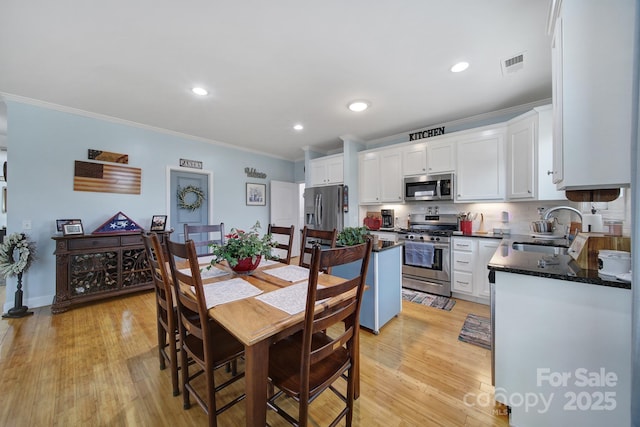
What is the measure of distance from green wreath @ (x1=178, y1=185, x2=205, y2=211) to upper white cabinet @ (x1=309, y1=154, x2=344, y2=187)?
7.17 ft

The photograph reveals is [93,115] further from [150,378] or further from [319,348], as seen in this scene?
[319,348]

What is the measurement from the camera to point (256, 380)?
99 cm

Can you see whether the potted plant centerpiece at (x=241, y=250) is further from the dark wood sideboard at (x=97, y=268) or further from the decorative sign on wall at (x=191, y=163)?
the decorative sign on wall at (x=191, y=163)

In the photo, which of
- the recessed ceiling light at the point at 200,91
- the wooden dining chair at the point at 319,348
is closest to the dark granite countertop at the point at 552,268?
the wooden dining chair at the point at 319,348

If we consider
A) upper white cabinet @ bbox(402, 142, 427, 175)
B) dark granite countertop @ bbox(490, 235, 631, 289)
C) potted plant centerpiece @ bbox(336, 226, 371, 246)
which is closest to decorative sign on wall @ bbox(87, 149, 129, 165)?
potted plant centerpiece @ bbox(336, 226, 371, 246)

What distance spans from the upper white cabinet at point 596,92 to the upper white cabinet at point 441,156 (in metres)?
2.39

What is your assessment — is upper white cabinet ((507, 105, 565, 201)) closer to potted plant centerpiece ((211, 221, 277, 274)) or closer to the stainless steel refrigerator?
the stainless steel refrigerator

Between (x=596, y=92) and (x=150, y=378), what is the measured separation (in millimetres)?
3196

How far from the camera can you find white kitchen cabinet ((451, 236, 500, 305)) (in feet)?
9.94

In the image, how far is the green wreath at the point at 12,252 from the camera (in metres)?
2.68

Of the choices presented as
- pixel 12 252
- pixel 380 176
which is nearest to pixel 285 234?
pixel 380 176

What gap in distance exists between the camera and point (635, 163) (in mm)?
847

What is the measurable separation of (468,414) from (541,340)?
638mm

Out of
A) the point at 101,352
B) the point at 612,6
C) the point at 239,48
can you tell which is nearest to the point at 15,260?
the point at 101,352
